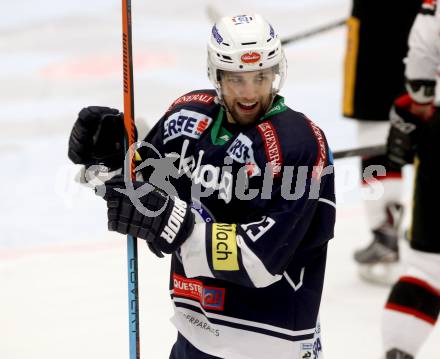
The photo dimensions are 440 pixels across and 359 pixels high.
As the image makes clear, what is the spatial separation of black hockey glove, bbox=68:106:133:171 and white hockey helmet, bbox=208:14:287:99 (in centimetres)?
23

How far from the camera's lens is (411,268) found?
108 inches

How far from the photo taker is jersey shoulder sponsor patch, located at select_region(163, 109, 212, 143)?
199cm

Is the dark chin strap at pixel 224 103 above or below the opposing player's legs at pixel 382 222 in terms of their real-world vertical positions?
above

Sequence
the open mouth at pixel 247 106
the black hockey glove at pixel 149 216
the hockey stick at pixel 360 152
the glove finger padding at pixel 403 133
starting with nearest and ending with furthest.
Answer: the black hockey glove at pixel 149 216 → the open mouth at pixel 247 106 → the glove finger padding at pixel 403 133 → the hockey stick at pixel 360 152

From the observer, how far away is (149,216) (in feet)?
5.86

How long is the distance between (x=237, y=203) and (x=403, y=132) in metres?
1.06

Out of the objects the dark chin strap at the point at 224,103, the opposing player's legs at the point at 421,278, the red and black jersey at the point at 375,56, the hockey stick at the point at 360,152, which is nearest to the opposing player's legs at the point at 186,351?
the dark chin strap at the point at 224,103

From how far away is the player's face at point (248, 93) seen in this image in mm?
1882

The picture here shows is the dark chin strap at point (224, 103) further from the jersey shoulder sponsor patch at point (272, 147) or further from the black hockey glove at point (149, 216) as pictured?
the black hockey glove at point (149, 216)

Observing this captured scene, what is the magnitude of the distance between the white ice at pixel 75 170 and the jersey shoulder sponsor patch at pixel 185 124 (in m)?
0.72

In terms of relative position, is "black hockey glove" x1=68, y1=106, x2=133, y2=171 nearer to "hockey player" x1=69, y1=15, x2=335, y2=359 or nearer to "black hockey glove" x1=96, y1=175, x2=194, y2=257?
"hockey player" x1=69, y1=15, x2=335, y2=359

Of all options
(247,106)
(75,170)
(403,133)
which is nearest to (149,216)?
(247,106)

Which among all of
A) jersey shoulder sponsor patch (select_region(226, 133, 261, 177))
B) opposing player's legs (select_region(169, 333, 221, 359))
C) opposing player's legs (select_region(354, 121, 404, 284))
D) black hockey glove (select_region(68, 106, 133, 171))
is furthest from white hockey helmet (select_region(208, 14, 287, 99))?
opposing player's legs (select_region(354, 121, 404, 284))

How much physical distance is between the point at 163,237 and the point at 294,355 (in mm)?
A: 429
